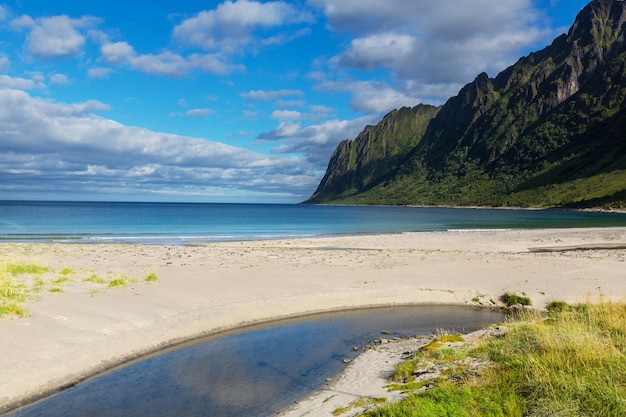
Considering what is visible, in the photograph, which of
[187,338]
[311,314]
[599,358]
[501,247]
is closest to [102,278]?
[187,338]

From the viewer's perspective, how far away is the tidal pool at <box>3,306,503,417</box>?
1199cm

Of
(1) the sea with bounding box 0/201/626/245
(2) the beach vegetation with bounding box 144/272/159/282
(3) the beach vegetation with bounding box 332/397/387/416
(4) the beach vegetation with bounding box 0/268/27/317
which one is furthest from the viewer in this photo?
(1) the sea with bounding box 0/201/626/245

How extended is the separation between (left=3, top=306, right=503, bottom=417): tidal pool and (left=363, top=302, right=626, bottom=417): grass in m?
4.19

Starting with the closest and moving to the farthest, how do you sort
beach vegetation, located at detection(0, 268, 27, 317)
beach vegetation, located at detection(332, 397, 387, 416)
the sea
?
1. beach vegetation, located at detection(332, 397, 387, 416)
2. beach vegetation, located at detection(0, 268, 27, 317)
3. the sea

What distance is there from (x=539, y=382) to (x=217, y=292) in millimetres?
17891

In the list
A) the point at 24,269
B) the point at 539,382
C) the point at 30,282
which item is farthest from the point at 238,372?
the point at 24,269

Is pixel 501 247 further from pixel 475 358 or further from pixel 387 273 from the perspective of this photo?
pixel 475 358

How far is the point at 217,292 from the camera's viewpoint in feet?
79.7

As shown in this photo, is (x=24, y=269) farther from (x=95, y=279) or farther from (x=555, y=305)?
(x=555, y=305)

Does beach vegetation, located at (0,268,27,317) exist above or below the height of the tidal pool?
above

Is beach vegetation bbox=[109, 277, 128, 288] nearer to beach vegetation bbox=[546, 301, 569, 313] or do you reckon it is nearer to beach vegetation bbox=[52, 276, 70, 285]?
beach vegetation bbox=[52, 276, 70, 285]

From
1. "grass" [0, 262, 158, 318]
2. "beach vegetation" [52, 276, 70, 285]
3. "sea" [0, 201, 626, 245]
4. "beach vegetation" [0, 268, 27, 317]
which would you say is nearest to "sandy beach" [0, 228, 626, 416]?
"beach vegetation" [52, 276, 70, 285]

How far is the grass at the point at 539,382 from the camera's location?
8.85 metres

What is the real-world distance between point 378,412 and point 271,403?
3.89m
